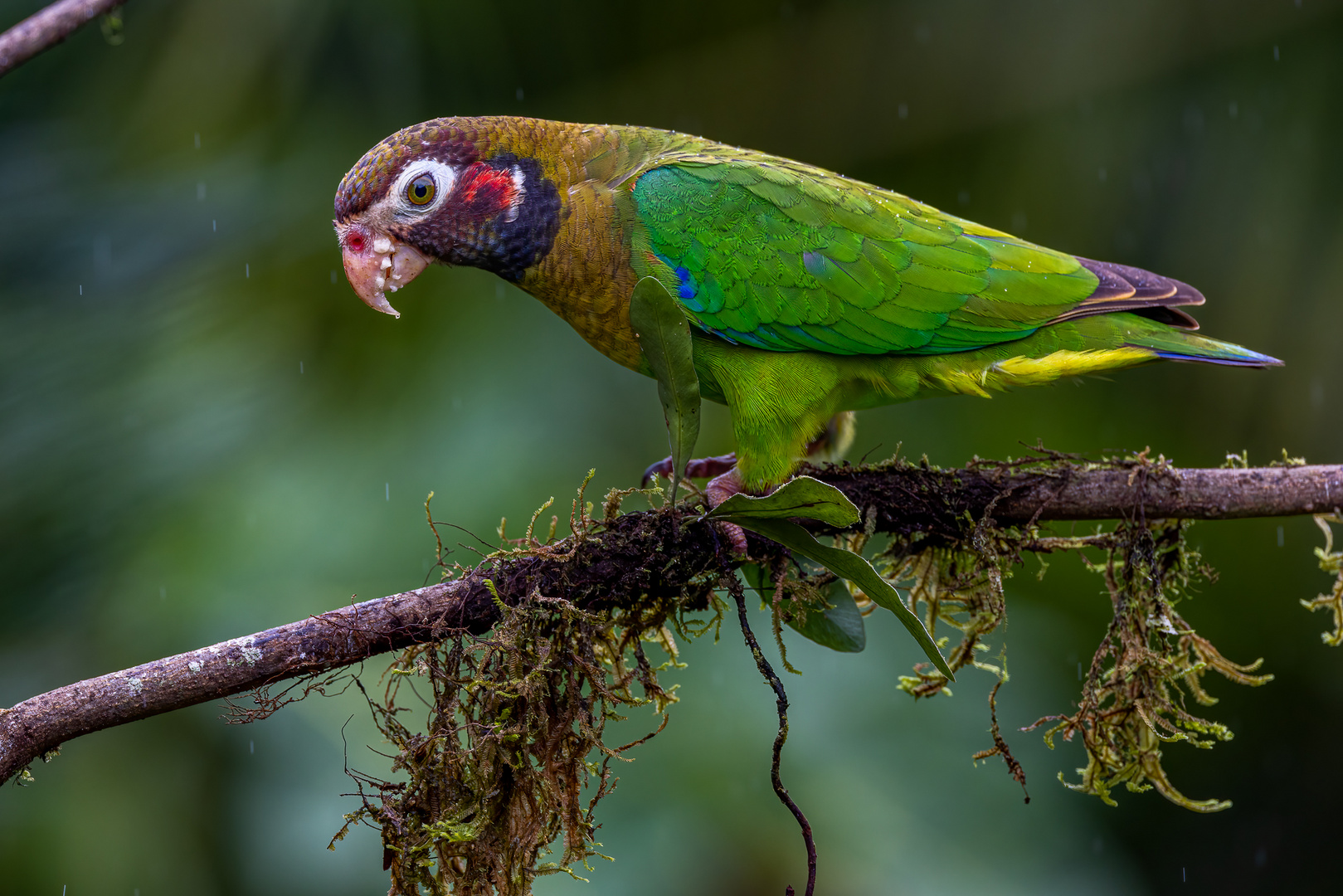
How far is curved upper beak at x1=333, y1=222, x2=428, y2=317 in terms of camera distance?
3.17m

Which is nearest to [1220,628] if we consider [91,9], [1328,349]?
[1328,349]

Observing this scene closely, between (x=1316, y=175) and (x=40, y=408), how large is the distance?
5.08m

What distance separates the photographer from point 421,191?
10.2 ft

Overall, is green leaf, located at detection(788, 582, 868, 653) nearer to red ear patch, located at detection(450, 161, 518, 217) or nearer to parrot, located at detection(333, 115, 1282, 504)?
parrot, located at detection(333, 115, 1282, 504)

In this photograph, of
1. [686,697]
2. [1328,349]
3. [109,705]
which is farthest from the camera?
[686,697]

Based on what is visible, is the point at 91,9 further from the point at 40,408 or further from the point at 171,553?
the point at 171,553

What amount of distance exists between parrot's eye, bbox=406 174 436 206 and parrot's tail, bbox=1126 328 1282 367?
7.59 feet

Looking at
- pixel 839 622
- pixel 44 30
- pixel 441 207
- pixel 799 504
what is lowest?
pixel 839 622

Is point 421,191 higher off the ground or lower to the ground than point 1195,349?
higher

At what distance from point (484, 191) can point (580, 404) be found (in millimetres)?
1528

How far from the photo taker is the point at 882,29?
465 cm

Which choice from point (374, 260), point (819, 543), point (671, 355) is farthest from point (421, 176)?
point (819, 543)

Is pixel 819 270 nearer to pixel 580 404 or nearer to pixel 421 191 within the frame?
pixel 421 191

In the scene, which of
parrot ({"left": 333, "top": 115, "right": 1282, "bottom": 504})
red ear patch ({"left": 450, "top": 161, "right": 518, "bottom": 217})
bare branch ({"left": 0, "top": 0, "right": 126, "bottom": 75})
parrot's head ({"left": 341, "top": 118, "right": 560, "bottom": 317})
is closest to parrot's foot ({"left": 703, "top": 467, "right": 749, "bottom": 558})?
parrot ({"left": 333, "top": 115, "right": 1282, "bottom": 504})
